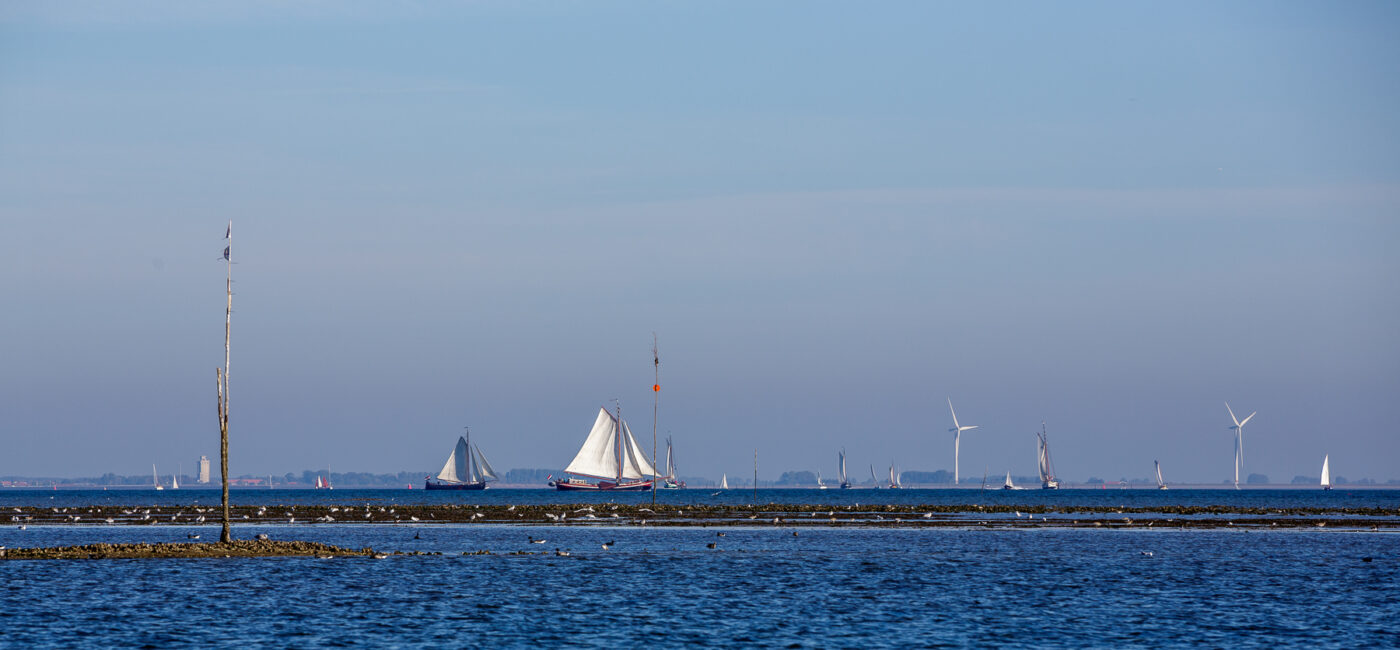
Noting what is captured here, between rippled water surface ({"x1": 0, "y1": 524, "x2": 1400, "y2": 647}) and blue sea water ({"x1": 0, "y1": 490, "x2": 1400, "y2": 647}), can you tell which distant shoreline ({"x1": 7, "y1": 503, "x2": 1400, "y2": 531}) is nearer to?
blue sea water ({"x1": 0, "y1": 490, "x2": 1400, "y2": 647})

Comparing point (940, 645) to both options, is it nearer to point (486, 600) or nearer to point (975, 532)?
point (486, 600)

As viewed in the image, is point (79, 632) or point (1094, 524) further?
point (1094, 524)

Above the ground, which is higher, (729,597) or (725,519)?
(729,597)

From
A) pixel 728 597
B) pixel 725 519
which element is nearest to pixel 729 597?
pixel 728 597

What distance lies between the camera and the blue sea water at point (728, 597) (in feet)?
124

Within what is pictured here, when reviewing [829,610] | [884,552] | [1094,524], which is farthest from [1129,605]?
[1094,524]

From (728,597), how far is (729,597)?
1.3 inches

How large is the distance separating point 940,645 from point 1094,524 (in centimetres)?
6670

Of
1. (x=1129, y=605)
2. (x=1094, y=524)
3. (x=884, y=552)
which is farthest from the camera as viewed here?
(x=1094, y=524)

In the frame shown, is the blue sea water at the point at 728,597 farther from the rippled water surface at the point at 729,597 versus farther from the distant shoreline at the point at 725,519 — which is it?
the distant shoreline at the point at 725,519

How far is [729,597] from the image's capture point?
46812 mm

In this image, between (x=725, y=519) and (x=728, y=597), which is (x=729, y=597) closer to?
(x=728, y=597)

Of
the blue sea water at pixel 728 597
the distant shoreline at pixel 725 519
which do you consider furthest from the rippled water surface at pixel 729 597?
the distant shoreline at pixel 725 519

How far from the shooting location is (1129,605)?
147 feet
